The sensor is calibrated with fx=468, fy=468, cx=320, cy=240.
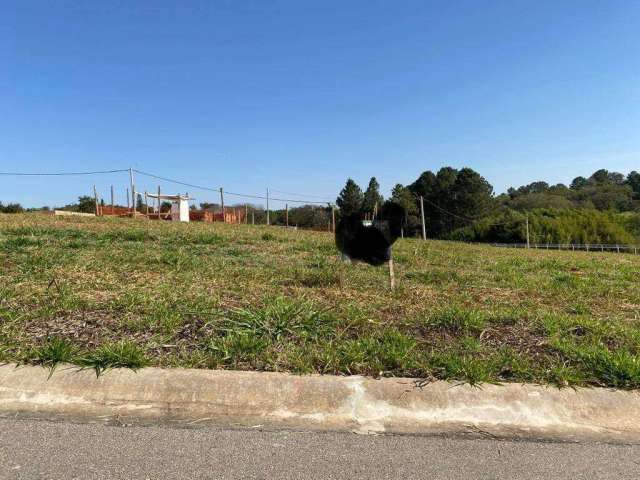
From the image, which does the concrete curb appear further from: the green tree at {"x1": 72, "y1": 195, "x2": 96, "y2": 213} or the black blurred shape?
the green tree at {"x1": 72, "y1": 195, "x2": 96, "y2": 213}

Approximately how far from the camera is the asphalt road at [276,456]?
2.16 m

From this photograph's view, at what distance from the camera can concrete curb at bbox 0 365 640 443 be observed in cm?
262

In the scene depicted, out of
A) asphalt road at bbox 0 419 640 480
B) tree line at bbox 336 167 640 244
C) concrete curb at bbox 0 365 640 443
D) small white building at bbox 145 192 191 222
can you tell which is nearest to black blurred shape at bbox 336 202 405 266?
concrete curb at bbox 0 365 640 443

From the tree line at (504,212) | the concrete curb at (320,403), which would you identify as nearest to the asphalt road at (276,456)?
the concrete curb at (320,403)

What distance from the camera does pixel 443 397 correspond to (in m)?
2.81

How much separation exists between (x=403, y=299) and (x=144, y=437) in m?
3.06

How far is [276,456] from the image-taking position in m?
2.29

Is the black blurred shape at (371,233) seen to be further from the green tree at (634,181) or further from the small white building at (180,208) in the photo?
the green tree at (634,181)

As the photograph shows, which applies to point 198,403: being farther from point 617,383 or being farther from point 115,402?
point 617,383

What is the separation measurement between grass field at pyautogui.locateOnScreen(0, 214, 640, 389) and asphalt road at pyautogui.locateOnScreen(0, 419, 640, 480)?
61 centimetres

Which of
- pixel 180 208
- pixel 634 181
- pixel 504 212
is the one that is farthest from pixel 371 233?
pixel 634 181

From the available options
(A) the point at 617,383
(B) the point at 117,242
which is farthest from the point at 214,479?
(B) the point at 117,242

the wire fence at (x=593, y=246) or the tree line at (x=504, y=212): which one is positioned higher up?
the tree line at (x=504, y=212)

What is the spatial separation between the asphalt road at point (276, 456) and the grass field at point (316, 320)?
61 cm
